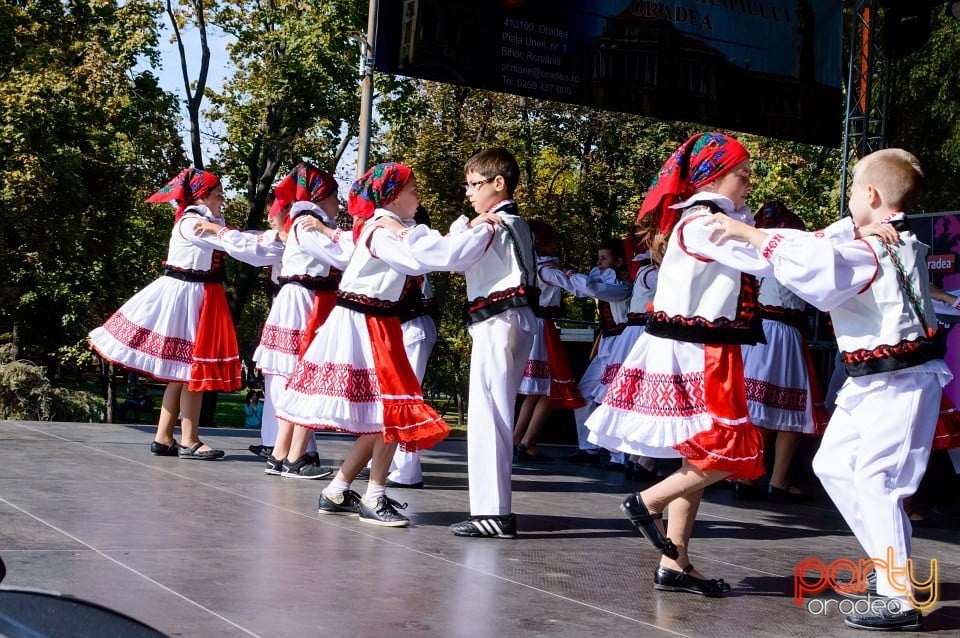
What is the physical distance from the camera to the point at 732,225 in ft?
13.6

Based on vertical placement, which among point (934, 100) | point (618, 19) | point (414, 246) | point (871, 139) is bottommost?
point (414, 246)

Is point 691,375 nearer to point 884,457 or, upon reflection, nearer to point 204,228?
point 884,457

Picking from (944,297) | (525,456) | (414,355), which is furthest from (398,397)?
(525,456)

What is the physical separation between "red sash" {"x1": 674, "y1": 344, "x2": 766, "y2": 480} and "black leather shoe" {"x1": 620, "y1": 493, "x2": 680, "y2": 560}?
0.25 m

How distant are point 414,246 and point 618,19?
17.1ft

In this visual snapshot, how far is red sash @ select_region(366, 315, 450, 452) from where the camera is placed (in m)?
5.53

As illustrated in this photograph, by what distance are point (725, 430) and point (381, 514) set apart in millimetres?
1878

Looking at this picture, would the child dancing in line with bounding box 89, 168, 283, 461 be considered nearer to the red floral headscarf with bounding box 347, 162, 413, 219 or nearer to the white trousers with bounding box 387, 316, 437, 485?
the white trousers with bounding box 387, 316, 437, 485

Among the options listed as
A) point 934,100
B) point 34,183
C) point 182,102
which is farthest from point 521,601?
point 182,102

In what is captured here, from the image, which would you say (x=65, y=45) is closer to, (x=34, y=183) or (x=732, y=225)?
(x=34, y=183)

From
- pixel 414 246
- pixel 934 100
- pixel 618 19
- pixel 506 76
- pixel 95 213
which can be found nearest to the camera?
pixel 414 246

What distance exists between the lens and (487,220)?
5.28 m

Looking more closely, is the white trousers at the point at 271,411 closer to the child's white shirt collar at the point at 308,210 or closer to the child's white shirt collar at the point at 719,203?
the child's white shirt collar at the point at 308,210

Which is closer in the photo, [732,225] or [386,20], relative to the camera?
[732,225]
